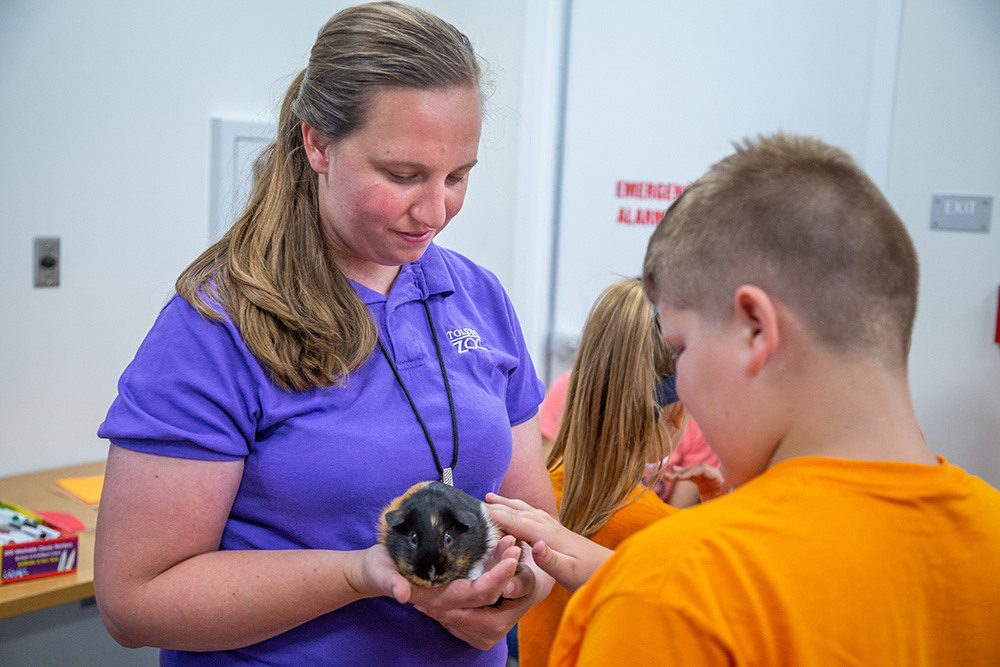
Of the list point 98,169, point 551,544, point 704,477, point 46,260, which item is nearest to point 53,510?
point 46,260

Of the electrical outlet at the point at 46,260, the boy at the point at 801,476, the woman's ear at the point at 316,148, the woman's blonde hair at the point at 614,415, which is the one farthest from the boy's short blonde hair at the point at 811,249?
the electrical outlet at the point at 46,260

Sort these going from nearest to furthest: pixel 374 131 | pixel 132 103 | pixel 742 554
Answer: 1. pixel 742 554
2. pixel 374 131
3. pixel 132 103

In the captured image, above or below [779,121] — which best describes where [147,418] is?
below

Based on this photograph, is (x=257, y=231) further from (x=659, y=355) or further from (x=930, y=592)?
(x=930, y=592)

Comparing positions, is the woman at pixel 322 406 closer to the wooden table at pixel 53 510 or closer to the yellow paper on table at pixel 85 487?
the wooden table at pixel 53 510

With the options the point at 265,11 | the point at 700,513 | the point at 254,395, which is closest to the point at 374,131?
the point at 254,395

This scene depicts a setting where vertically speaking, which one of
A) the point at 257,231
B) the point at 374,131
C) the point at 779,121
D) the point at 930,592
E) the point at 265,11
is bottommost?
the point at 930,592

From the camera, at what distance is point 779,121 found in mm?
3871

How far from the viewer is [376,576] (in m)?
1.21

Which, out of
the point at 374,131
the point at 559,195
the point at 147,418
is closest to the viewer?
the point at 147,418

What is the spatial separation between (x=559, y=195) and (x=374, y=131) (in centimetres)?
320

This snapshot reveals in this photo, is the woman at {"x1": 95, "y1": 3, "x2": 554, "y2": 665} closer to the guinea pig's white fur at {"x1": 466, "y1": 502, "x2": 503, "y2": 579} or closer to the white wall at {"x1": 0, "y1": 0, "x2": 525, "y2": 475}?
the guinea pig's white fur at {"x1": 466, "y1": 502, "x2": 503, "y2": 579}

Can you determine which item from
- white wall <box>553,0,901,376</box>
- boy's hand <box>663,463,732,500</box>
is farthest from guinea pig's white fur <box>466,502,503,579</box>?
white wall <box>553,0,901,376</box>

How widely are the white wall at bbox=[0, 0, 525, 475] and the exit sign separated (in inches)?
71.5
